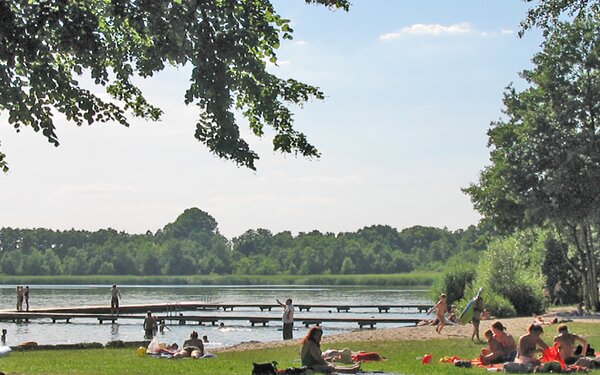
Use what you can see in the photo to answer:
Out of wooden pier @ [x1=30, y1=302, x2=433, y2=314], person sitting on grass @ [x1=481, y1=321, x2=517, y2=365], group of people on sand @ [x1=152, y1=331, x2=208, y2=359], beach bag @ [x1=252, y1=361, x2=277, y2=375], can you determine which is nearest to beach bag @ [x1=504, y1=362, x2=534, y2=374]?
person sitting on grass @ [x1=481, y1=321, x2=517, y2=365]

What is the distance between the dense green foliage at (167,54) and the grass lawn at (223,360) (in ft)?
18.5

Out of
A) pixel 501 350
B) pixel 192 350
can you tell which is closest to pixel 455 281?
pixel 192 350

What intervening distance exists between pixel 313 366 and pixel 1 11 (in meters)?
8.69

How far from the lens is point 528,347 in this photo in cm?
1700

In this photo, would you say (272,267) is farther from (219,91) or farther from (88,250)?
(219,91)

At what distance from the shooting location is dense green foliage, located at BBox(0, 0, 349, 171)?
1117cm

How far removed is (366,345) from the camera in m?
24.1

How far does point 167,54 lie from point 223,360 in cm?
1053

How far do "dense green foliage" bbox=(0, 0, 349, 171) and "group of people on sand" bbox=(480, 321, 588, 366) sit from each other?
6437 millimetres

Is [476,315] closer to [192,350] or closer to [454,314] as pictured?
[192,350]

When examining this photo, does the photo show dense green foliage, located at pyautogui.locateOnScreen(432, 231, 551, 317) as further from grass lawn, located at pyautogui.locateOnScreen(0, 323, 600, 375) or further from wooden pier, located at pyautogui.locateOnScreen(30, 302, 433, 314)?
grass lawn, located at pyautogui.locateOnScreen(0, 323, 600, 375)

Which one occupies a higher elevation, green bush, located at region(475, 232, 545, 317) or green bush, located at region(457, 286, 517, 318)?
green bush, located at region(475, 232, 545, 317)

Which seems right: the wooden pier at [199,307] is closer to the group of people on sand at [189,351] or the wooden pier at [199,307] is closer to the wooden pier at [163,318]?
the wooden pier at [163,318]

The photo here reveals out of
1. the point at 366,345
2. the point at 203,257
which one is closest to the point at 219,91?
the point at 366,345
